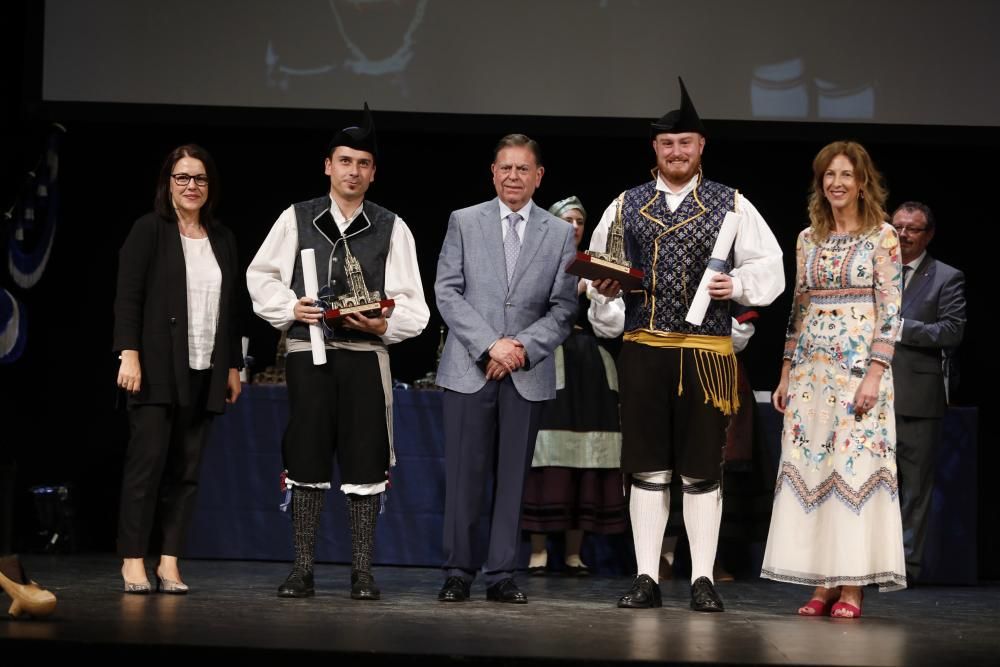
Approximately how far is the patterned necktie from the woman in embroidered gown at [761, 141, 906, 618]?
927 mm

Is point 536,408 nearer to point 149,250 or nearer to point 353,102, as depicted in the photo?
point 149,250

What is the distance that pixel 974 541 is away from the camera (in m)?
5.30

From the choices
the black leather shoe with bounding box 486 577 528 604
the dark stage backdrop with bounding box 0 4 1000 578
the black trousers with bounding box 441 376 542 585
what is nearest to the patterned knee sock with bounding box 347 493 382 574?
the black trousers with bounding box 441 376 542 585

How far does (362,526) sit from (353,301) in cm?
71

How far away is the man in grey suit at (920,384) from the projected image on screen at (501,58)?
3.20 feet

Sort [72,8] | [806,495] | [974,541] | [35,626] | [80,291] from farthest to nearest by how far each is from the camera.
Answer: [80,291]
[72,8]
[974,541]
[806,495]
[35,626]

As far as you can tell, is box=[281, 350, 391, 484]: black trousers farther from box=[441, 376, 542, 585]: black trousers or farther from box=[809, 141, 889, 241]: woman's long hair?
box=[809, 141, 889, 241]: woman's long hair

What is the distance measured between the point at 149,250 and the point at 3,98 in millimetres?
2521

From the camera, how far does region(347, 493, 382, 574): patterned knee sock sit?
153 inches

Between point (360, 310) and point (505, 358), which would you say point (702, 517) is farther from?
point (360, 310)

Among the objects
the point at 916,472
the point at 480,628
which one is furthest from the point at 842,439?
the point at 916,472

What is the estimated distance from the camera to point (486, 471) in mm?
3951

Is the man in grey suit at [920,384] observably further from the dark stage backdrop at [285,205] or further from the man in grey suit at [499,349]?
the man in grey suit at [499,349]

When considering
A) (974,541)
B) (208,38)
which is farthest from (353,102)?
(974,541)
